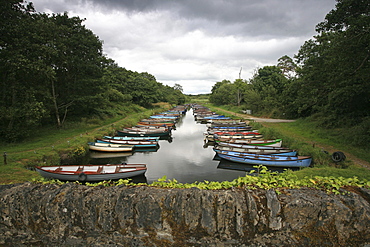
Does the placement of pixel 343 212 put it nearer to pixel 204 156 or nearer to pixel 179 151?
pixel 204 156

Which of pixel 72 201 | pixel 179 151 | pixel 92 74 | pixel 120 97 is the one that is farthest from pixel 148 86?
pixel 72 201

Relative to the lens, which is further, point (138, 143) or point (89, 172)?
point (138, 143)

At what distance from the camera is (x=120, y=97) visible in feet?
142

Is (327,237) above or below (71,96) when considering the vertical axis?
below

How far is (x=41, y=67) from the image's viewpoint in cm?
1814

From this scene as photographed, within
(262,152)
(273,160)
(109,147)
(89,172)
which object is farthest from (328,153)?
(109,147)

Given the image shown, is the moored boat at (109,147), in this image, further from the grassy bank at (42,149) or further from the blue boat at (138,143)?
the blue boat at (138,143)

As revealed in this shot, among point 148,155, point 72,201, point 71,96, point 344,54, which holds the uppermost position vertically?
point 344,54

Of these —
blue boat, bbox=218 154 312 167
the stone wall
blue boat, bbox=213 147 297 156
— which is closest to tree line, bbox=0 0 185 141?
the stone wall

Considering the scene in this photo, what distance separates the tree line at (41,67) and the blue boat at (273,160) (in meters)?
17.6

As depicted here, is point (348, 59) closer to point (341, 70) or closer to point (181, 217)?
point (341, 70)

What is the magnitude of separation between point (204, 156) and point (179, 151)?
11.0 feet

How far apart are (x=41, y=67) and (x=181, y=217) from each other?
20.6m

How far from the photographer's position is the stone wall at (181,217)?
454 cm
